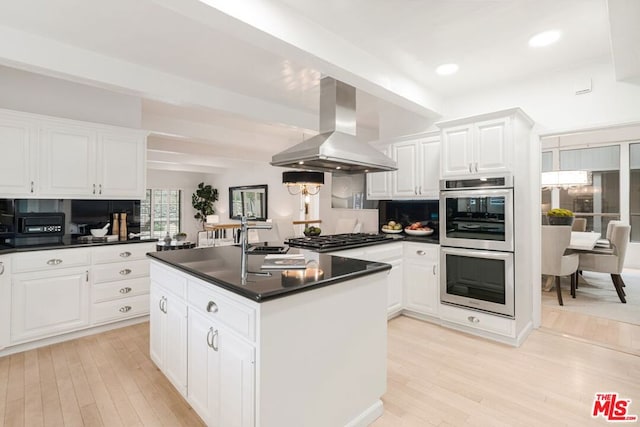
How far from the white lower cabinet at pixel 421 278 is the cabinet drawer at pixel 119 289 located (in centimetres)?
298

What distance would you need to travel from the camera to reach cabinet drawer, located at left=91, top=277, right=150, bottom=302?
321 cm

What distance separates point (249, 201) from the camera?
366 inches

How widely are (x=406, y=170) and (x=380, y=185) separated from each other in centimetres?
42

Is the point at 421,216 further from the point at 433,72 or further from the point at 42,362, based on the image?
the point at 42,362

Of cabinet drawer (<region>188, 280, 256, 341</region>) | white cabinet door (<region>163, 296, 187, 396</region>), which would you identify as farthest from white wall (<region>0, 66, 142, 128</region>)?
cabinet drawer (<region>188, 280, 256, 341</region>)

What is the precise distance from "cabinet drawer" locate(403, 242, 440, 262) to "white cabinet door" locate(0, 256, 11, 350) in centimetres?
380

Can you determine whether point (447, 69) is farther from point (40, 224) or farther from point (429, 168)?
point (40, 224)

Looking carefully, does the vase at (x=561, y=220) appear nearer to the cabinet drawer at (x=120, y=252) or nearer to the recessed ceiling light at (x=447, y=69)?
the recessed ceiling light at (x=447, y=69)

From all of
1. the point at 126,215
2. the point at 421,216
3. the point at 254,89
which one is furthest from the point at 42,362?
the point at 421,216

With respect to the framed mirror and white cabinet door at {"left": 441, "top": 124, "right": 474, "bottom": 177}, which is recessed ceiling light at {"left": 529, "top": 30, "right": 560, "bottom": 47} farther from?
the framed mirror

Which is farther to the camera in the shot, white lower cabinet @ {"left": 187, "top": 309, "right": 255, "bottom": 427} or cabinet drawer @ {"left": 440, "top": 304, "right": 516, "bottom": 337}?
cabinet drawer @ {"left": 440, "top": 304, "right": 516, "bottom": 337}

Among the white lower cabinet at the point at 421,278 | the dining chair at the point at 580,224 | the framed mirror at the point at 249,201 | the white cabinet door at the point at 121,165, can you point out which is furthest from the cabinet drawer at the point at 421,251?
the framed mirror at the point at 249,201

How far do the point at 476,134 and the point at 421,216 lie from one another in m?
1.33

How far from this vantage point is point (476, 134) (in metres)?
3.18
